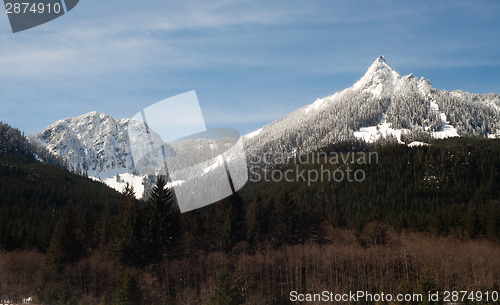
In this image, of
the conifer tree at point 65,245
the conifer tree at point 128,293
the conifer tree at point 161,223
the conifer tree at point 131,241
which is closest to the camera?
the conifer tree at point 128,293

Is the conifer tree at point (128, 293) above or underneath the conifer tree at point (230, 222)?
underneath

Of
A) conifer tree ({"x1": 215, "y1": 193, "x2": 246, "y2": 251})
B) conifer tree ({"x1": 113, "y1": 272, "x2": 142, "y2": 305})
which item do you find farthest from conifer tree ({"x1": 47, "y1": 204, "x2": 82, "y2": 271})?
conifer tree ({"x1": 215, "y1": 193, "x2": 246, "y2": 251})

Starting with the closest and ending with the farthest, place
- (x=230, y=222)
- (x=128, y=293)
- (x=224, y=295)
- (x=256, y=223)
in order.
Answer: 1. (x=128, y=293)
2. (x=224, y=295)
3. (x=230, y=222)
4. (x=256, y=223)

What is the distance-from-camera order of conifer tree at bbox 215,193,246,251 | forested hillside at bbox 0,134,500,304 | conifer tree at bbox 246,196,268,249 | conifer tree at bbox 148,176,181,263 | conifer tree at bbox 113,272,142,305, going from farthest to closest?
conifer tree at bbox 246,196,268,249, conifer tree at bbox 215,193,246,251, conifer tree at bbox 148,176,181,263, forested hillside at bbox 0,134,500,304, conifer tree at bbox 113,272,142,305

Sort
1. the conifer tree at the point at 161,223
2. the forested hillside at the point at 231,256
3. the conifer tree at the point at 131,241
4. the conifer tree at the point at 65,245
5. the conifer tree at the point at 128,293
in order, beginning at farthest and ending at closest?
the conifer tree at the point at 65,245 < the conifer tree at the point at 161,223 < the forested hillside at the point at 231,256 < the conifer tree at the point at 131,241 < the conifer tree at the point at 128,293

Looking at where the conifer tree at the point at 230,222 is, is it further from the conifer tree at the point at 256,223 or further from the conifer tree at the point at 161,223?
the conifer tree at the point at 161,223

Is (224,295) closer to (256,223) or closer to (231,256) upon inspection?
(231,256)

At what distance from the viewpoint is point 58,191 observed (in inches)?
7672

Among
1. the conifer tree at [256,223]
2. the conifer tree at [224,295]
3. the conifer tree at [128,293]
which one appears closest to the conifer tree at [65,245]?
the conifer tree at [128,293]

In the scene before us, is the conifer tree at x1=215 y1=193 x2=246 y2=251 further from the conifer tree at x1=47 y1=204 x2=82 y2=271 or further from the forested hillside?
the conifer tree at x1=47 y1=204 x2=82 y2=271

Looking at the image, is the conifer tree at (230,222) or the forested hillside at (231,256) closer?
the forested hillside at (231,256)

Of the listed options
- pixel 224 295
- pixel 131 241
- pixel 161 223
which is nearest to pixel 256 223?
pixel 161 223

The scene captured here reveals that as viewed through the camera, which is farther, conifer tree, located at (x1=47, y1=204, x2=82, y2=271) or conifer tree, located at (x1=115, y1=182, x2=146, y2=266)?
conifer tree, located at (x1=47, y1=204, x2=82, y2=271)

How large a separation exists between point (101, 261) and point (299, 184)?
141217mm
